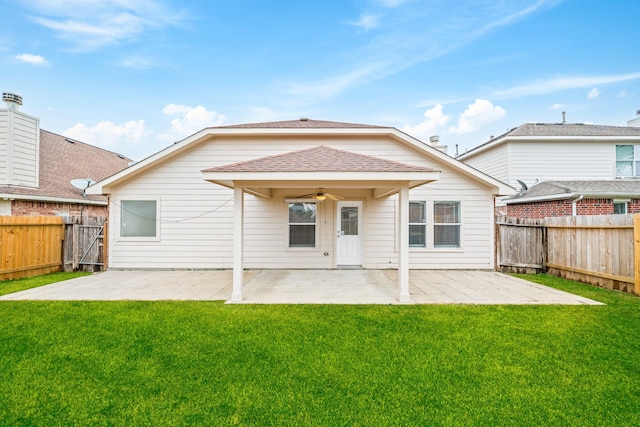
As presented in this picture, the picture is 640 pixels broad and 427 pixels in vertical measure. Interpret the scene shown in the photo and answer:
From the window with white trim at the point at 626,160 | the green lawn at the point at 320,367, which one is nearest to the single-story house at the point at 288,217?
the green lawn at the point at 320,367

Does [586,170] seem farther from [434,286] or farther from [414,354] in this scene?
[414,354]

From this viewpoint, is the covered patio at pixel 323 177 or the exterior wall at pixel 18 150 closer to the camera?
the covered patio at pixel 323 177

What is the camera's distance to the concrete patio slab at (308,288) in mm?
6703

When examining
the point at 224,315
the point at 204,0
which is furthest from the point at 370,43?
the point at 224,315

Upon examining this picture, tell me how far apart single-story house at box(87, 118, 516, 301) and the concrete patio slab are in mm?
573

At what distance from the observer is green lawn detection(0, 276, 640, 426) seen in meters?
2.79

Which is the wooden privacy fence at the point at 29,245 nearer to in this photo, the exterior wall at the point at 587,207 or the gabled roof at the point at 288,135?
the gabled roof at the point at 288,135

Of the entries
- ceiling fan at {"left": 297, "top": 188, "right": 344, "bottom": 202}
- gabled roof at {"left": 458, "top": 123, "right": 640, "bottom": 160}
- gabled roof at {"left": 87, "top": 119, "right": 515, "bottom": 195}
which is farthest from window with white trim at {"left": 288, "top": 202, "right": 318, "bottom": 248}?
gabled roof at {"left": 458, "top": 123, "right": 640, "bottom": 160}

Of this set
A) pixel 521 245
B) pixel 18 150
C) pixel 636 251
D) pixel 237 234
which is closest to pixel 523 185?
pixel 521 245

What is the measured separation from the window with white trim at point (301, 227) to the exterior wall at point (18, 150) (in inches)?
366

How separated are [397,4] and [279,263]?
10.9 meters

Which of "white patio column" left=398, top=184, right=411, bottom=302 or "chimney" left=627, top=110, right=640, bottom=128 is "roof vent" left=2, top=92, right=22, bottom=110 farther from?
"chimney" left=627, top=110, right=640, bottom=128

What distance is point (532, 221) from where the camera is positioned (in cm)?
991

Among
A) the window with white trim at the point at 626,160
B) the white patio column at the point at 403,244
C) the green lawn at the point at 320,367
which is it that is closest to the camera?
the green lawn at the point at 320,367
